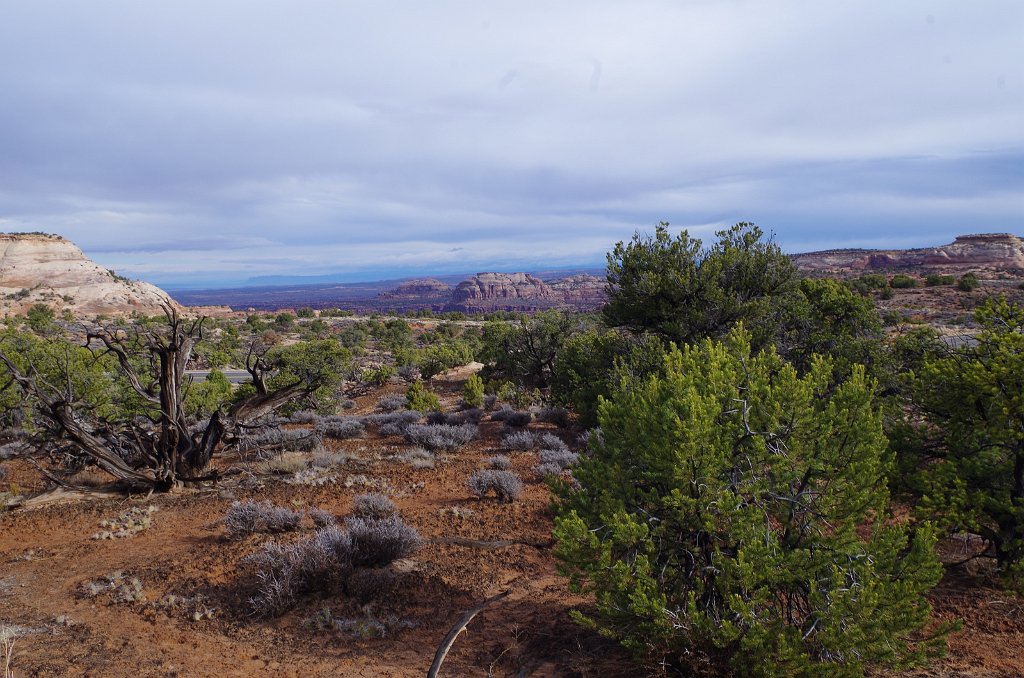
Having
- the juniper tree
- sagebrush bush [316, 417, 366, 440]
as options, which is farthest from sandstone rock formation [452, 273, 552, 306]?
the juniper tree

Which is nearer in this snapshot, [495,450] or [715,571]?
[715,571]

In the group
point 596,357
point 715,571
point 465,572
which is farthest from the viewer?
point 596,357

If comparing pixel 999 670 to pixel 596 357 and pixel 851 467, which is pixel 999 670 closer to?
pixel 851 467

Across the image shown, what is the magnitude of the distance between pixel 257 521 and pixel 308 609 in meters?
2.27

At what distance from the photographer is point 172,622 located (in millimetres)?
5809

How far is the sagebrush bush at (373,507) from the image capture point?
28.0 feet

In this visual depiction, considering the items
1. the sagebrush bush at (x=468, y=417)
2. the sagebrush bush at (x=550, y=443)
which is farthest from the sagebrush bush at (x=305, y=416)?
the sagebrush bush at (x=550, y=443)

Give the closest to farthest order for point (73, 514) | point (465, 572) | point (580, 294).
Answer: point (465, 572)
point (73, 514)
point (580, 294)

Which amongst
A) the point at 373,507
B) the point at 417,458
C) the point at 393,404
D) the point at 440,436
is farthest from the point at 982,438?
the point at 393,404

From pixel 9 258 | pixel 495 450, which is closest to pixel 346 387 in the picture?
pixel 495 450

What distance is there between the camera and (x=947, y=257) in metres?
86.1

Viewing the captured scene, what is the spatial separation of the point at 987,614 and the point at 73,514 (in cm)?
1229

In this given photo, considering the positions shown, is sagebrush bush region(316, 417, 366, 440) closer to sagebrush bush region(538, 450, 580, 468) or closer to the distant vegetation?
the distant vegetation

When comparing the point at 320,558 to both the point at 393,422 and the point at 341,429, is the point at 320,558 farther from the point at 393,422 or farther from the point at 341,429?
the point at 393,422
